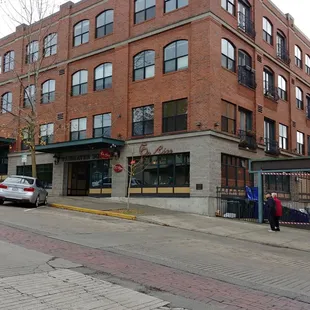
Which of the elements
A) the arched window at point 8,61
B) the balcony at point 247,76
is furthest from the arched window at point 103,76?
the arched window at point 8,61

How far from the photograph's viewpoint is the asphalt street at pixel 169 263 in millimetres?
6242

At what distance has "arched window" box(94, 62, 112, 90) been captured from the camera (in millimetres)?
26703

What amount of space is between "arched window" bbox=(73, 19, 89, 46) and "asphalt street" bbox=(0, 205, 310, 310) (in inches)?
734

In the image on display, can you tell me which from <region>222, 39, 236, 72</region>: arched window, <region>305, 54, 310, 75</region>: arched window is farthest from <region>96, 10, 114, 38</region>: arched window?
<region>305, 54, 310, 75</region>: arched window

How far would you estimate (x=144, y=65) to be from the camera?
24781 mm

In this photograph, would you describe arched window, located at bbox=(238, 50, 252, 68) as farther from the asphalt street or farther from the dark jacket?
the asphalt street

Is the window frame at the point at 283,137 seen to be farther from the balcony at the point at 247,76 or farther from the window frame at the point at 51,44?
the window frame at the point at 51,44

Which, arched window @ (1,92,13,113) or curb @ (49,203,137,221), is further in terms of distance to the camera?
arched window @ (1,92,13,113)

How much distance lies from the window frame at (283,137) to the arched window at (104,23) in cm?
1433

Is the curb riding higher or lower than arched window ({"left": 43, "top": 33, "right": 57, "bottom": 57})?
lower

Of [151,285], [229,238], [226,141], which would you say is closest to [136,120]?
[226,141]

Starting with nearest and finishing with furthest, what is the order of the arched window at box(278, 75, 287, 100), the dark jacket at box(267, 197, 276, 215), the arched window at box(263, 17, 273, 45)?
1. the dark jacket at box(267, 197, 276, 215)
2. the arched window at box(263, 17, 273, 45)
3. the arched window at box(278, 75, 287, 100)

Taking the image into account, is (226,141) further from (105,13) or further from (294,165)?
(105,13)

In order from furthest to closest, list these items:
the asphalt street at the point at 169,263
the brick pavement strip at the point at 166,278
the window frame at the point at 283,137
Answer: the window frame at the point at 283,137, the asphalt street at the point at 169,263, the brick pavement strip at the point at 166,278
